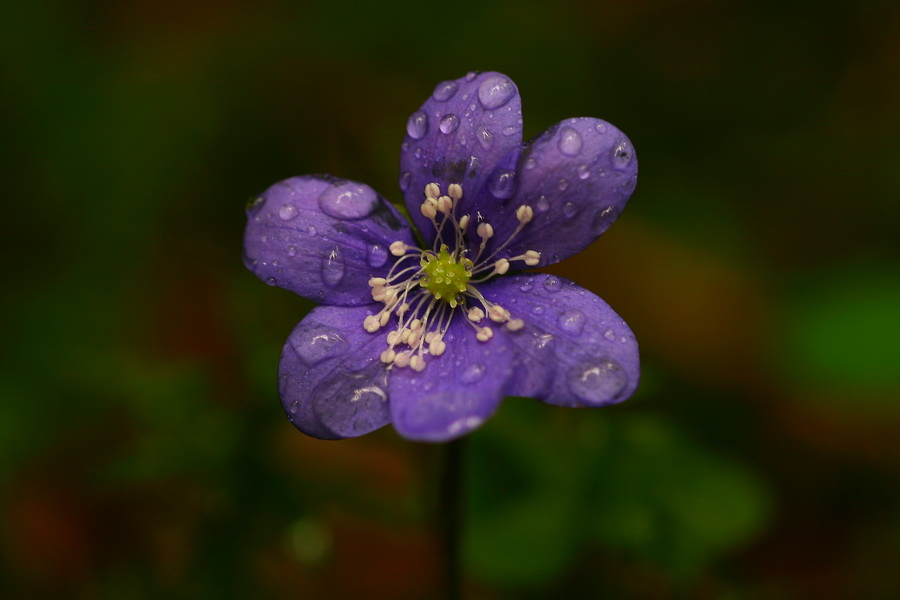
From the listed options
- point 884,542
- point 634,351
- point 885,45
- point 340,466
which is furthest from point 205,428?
point 885,45

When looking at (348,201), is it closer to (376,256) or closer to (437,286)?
(376,256)

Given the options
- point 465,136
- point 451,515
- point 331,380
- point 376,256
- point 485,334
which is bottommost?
point 451,515

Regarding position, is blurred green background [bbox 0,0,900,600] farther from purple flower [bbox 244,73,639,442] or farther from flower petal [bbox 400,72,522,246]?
flower petal [bbox 400,72,522,246]

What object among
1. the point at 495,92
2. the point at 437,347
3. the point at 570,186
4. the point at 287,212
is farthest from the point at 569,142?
the point at 287,212

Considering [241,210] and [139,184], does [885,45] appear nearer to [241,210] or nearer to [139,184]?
[241,210]

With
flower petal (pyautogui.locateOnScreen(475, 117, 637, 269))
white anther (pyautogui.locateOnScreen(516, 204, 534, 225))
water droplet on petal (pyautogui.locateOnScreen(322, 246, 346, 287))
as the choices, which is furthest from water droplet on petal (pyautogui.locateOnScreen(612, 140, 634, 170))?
water droplet on petal (pyautogui.locateOnScreen(322, 246, 346, 287))
